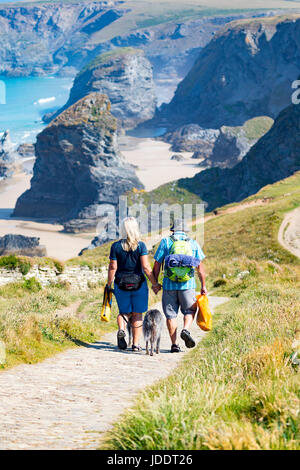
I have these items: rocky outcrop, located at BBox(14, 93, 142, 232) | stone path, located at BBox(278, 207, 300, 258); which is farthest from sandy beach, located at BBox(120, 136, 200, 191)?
stone path, located at BBox(278, 207, 300, 258)

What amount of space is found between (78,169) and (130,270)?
81.7 metres

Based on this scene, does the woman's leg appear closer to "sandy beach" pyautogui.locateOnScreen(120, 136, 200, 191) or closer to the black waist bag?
the black waist bag

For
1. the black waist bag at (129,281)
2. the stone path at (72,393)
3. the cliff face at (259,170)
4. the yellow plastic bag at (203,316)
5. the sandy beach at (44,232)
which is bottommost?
the stone path at (72,393)

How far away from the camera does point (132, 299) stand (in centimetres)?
913

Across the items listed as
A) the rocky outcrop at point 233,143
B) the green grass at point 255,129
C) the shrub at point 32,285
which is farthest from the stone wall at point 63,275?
the green grass at point 255,129

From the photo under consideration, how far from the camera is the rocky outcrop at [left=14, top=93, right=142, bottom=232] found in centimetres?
8456

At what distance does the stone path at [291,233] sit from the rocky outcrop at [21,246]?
1139 inches

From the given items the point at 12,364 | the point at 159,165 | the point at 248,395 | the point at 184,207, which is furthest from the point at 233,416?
the point at 159,165

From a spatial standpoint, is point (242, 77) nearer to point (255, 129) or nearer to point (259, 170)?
point (255, 129)

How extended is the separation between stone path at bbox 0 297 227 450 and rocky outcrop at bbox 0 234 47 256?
47.3 m

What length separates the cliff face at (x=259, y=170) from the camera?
2724 inches

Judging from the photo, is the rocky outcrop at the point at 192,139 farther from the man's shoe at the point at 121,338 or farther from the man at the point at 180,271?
the man at the point at 180,271

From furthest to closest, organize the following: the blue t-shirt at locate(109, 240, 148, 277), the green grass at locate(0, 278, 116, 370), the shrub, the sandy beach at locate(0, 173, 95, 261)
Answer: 1. the sandy beach at locate(0, 173, 95, 261)
2. the shrub
3. the blue t-shirt at locate(109, 240, 148, 277)
4. the green grass at locate(0, 278, 116, 370)
